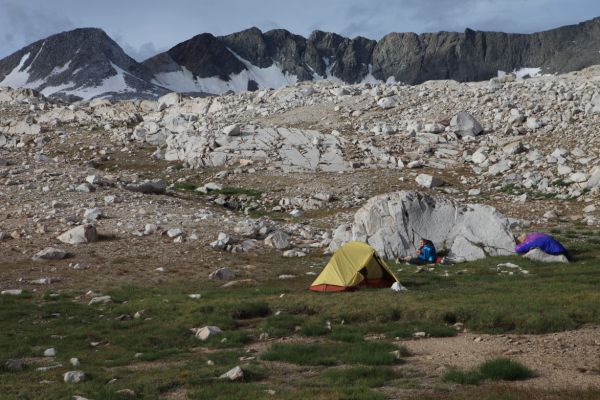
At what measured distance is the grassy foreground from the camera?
39.0 feet

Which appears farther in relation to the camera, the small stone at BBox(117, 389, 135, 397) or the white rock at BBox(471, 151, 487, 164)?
the white rock at BBox(471, 151, 487, 164)

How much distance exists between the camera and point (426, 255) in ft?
92.7

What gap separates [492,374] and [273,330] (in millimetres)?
7027

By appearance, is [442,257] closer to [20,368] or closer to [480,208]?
[480,208]

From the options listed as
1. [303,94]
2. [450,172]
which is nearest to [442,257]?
[450,172]

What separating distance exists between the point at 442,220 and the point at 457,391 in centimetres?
2003

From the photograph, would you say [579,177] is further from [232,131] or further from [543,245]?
[232,131]

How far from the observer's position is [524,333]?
15953 mm

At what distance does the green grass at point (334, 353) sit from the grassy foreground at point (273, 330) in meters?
0.03

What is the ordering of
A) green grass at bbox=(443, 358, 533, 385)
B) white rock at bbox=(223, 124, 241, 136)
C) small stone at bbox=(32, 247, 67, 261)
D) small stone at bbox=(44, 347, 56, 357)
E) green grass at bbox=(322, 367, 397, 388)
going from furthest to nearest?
1. white rock at bbox=(223, 124, 241, 136)
2. small stone at bbox=(32, 247, 67, 261)
3. small stone at bbox=(44, 347, 56, 357)
4. green grass at bbox=(322, 367, 397, 388)
5. green grass at bbox=(443, 358, 533, 385)

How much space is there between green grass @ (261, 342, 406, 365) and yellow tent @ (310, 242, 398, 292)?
782cm

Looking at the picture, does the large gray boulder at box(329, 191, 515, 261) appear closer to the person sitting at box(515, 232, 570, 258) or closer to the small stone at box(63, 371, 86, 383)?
the person sitting at box(515, 232, 570, 258)

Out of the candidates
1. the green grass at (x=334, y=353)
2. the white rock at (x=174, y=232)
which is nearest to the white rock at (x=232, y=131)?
the white rock at (x=174, y=232)

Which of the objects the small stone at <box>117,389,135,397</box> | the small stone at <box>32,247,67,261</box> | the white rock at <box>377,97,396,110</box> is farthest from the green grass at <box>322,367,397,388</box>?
the white rock at <box>377,97,396,110</box>
